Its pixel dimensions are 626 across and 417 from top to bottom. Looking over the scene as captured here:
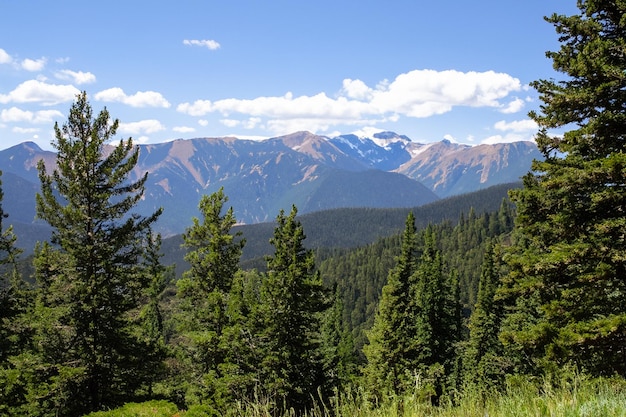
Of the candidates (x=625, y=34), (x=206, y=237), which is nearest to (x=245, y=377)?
(x=206, y=237)

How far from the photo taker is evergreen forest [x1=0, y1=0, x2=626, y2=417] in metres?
10.1

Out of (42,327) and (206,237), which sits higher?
(206,237)

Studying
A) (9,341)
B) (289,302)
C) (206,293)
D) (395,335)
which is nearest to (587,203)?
(289,302)

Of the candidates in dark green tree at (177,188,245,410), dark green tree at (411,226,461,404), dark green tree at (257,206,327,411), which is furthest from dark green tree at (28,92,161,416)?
dark green tree at (411,226,461,404)

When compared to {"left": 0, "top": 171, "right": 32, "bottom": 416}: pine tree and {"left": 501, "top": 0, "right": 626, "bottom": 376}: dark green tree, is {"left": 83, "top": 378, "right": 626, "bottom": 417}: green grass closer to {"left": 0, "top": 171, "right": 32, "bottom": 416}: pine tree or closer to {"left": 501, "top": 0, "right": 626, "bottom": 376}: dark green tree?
{"left": 501, "top": 0, "right": 626, "bottom": 376}: dark green tree

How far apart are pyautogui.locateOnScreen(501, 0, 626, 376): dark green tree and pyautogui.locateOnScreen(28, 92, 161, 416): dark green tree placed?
15.3 m

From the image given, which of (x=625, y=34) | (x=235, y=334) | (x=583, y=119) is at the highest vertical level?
(x=625, y=34)

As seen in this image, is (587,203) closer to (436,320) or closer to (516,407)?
(516,407)

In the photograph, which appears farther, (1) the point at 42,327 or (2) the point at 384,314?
(2) the point at 384,314

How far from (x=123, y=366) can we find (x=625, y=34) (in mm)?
21523

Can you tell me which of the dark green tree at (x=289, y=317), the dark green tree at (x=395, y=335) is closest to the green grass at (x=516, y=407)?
the dark green tree at (x=289, y=317)

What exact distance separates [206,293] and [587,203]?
16.7 m

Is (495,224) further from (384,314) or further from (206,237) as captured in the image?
(206,237)

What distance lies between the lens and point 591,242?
35.4 feet
